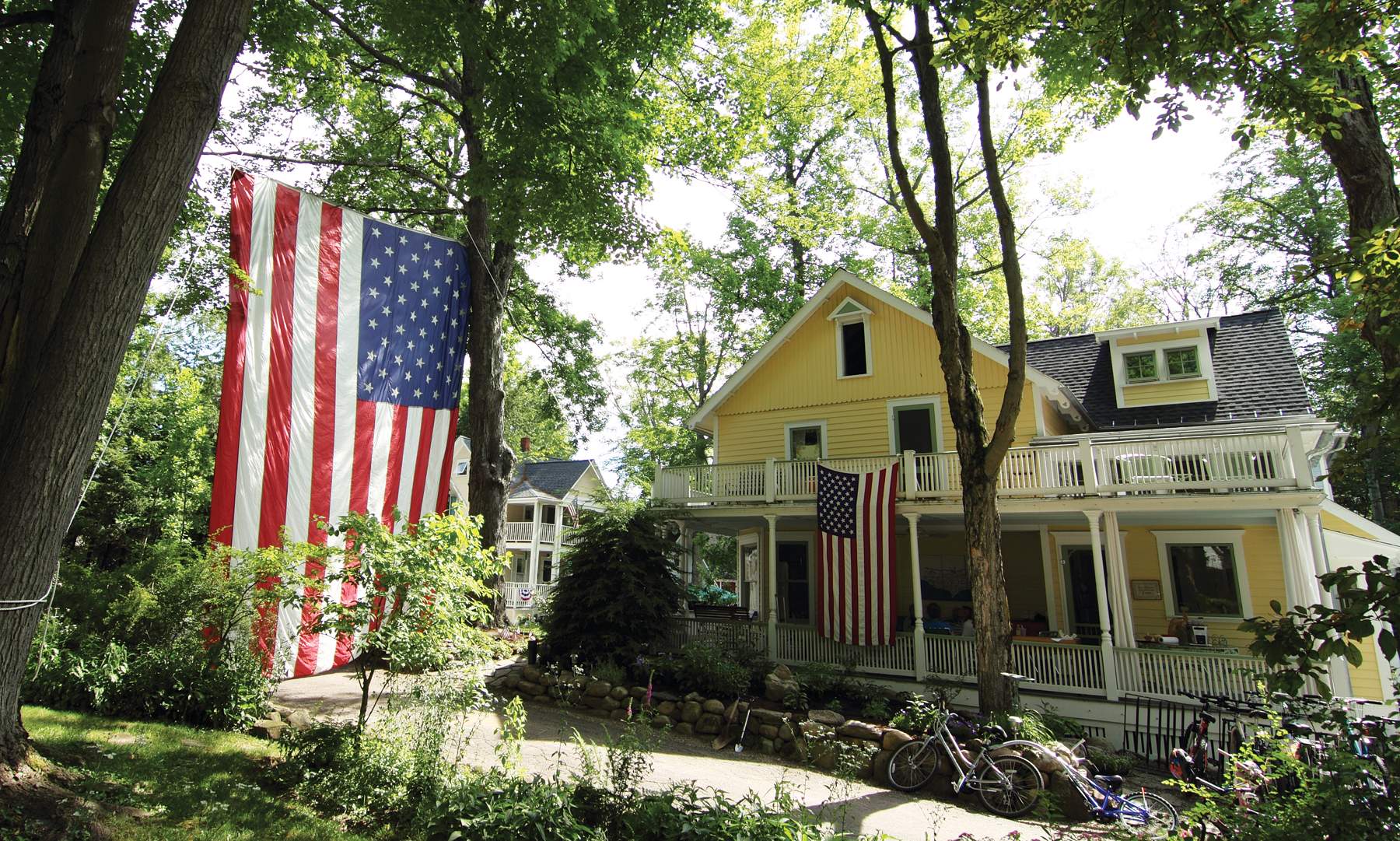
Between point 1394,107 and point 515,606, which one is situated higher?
point 1394,107

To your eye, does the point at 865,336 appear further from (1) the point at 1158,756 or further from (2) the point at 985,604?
(1) the point at 1158,756

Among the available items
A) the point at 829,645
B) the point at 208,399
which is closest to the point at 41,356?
the point at 829,645

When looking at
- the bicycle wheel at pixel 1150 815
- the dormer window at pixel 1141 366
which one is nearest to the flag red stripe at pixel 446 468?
the bicycle wheel at pixel 1150 815

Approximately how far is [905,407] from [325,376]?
12.2m

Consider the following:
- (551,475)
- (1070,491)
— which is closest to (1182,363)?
(1070,491)

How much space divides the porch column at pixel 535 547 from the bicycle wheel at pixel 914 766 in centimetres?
3056

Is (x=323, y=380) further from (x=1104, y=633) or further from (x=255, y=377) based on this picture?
(x=1104, y=633)

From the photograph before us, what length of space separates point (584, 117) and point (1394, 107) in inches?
385

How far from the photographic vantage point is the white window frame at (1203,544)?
13953 mm

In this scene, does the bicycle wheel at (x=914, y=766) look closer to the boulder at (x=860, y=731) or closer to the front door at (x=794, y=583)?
the boulder at (x=860, y=731)

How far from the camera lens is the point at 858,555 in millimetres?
13820

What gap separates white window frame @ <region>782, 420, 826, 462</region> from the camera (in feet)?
58.2

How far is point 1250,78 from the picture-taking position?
505cm

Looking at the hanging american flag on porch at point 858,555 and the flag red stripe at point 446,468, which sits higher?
the flag red stripe at point 446,468
